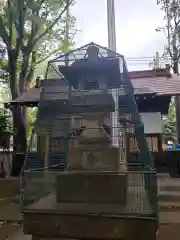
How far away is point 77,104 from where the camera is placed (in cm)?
500

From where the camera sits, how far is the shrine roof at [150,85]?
970 centimetres

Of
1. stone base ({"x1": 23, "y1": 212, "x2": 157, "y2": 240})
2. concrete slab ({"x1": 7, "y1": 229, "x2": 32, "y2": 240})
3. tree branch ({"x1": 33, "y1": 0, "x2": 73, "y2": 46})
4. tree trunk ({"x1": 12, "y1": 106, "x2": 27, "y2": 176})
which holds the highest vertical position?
tree branch ({"x1": 33, "y1": 0, "x2": 73, "y2": 46})

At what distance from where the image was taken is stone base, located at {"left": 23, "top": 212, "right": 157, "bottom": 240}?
3.63 m

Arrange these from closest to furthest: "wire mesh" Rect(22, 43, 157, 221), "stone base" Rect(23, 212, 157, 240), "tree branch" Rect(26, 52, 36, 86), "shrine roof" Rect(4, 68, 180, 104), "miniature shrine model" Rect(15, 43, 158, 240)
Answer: "stone base" Rect(23, 212, 157, 240)
"miniature shrine model" Rect(15, 43, 158, 240)
"wire mesh" Rect(22, 43, 157, 221)
"shrine roof" Rect(4, 68, 180, 104)
"tree branch" Rect(26, 52, 36, 86)

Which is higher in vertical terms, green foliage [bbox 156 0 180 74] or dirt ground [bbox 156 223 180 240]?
green foliage [bbox 156 0 180 74]

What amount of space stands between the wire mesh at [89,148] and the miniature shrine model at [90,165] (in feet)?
0.04

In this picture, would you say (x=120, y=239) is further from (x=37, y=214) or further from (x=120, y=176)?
(x=37, y=214)

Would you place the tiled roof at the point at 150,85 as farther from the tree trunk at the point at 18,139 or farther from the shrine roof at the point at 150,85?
the tree trunk at the point at 18,139

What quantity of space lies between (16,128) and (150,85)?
612cm

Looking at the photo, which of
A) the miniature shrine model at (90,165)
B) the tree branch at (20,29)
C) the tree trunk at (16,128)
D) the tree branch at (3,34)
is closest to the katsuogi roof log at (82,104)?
the miniature shrine model at (90,165)

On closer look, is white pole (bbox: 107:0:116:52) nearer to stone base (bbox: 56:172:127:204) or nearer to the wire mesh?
the wire mesh

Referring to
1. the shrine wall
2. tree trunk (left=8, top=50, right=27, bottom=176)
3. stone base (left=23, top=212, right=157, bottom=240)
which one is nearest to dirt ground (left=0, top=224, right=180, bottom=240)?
stone base (left=23, top=212, right=157, bottom=240)

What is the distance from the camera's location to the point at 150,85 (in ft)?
35.3

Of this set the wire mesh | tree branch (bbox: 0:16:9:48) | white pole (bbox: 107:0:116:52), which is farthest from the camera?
tree branch (bbox: 0:16:9:48)
